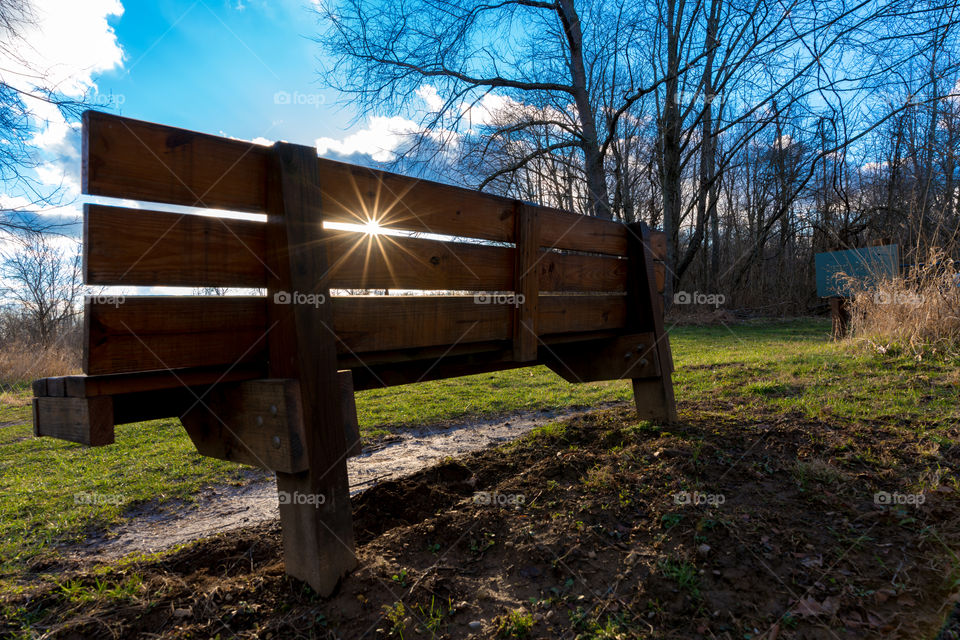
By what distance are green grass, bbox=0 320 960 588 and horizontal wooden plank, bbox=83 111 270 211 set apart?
95.3 inches

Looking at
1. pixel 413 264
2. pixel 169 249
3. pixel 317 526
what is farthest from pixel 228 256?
pixel 317 526

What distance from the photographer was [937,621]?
1946 millimetres

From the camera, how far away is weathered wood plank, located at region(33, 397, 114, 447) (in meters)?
1.88

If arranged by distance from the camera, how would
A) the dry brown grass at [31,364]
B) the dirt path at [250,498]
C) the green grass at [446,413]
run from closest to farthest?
the dirt path at [250,498] → the green grass at [446,413] → the dry brown grass at [31,364]

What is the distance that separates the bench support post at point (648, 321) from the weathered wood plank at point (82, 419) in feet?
11.9

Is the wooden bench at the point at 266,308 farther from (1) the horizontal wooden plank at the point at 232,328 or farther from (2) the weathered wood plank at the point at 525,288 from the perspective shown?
(2) the weathered wood plank at the point at 525,288

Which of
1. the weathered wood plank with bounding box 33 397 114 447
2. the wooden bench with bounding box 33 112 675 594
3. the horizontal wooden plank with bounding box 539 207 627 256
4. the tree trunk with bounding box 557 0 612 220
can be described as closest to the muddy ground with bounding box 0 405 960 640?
the wooden bench with bounding box 33 112 675 594

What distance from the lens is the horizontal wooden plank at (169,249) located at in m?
1.79

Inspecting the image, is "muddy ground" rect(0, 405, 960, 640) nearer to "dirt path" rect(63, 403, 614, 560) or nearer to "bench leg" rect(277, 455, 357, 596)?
"bench leg" rect(277, 455, 357, 596)

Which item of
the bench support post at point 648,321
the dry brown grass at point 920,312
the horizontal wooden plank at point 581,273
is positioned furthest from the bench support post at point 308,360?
the dry brown grass at point 920,312

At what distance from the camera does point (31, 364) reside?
47.1ft

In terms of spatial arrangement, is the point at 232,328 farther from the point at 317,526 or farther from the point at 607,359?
the point at 607,359

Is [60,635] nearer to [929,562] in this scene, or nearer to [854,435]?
[929,562]

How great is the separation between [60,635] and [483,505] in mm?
1913
